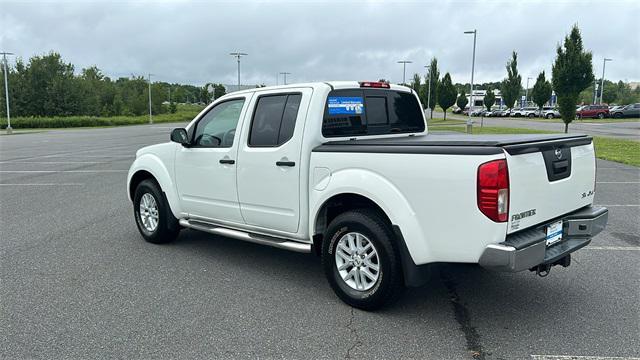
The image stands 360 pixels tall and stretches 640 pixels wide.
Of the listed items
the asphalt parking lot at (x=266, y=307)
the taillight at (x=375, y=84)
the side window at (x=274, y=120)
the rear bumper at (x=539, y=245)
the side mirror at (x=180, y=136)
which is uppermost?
the taillight at (x=375, y=84)

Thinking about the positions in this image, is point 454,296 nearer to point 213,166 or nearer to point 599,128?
point 213,166

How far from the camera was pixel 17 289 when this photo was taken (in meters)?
4.74

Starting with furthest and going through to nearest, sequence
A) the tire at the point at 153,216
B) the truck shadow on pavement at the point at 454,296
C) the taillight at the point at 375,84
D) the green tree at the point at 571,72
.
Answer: the green tree at the point at 571,72
the tire at the point at 153,216
the taillight at the point at 375,84
the truck shadow on pavement at the point at 454,296

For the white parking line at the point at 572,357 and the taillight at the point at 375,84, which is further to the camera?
the taillight at the point at 375,84

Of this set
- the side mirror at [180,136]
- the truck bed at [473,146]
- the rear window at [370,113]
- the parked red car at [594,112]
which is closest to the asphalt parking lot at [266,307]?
the truck bed at [473,146]

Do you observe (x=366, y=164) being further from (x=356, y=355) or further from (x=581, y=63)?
(x=581, y=63)

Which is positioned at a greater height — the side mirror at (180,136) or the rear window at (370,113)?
the rear window at (370,113)

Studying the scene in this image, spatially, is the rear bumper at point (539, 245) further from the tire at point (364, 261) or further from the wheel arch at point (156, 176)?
the wheel arch at point (156, 176)

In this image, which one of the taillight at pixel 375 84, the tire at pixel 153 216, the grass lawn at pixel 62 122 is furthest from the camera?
the grass lawn at pixel 62 122

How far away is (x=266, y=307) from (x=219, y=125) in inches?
86.2

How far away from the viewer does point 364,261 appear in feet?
13.6

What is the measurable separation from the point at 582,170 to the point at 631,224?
3.70 meters

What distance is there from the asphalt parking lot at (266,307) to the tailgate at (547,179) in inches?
23.4

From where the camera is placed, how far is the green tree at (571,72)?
24.4 metres
